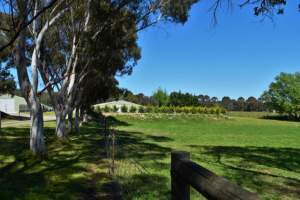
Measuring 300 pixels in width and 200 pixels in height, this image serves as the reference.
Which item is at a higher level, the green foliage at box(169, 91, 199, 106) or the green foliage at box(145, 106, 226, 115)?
the green foliage at box(169, 91, 199, 106)

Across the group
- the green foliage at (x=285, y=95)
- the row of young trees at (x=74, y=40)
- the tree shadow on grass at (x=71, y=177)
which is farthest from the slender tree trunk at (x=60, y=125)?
the green foliage at (x=285, y=95)

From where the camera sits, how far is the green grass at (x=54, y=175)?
8.16 metres

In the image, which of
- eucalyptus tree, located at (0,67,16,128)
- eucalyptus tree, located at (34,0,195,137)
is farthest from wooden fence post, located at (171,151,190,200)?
eucalyptus tree, located at (0,67,16,128)

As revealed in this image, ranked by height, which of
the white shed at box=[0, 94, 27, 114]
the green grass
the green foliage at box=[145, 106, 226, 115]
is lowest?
Result: the green grass

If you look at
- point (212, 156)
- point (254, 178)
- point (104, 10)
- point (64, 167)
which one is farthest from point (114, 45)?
point (254, 178)

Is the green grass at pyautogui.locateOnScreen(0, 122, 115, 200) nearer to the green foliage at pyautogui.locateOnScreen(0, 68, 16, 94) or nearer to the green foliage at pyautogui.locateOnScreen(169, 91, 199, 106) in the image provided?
the green foliage at pyautogui.locateOnScreen(0, 68, 16, 94)

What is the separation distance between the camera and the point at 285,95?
317 ft

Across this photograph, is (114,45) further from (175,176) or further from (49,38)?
(175,176)

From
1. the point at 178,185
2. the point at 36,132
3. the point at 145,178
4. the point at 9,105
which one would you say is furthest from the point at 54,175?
the point at 9,105

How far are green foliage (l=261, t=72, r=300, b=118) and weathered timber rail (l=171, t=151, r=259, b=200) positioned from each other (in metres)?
94.2

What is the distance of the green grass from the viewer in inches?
321

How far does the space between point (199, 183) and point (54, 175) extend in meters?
7.84

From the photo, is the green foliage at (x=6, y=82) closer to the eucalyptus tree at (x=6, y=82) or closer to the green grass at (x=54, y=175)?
the eucalyptus tree at (x=6, y=82)

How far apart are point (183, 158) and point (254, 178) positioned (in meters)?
6.27
